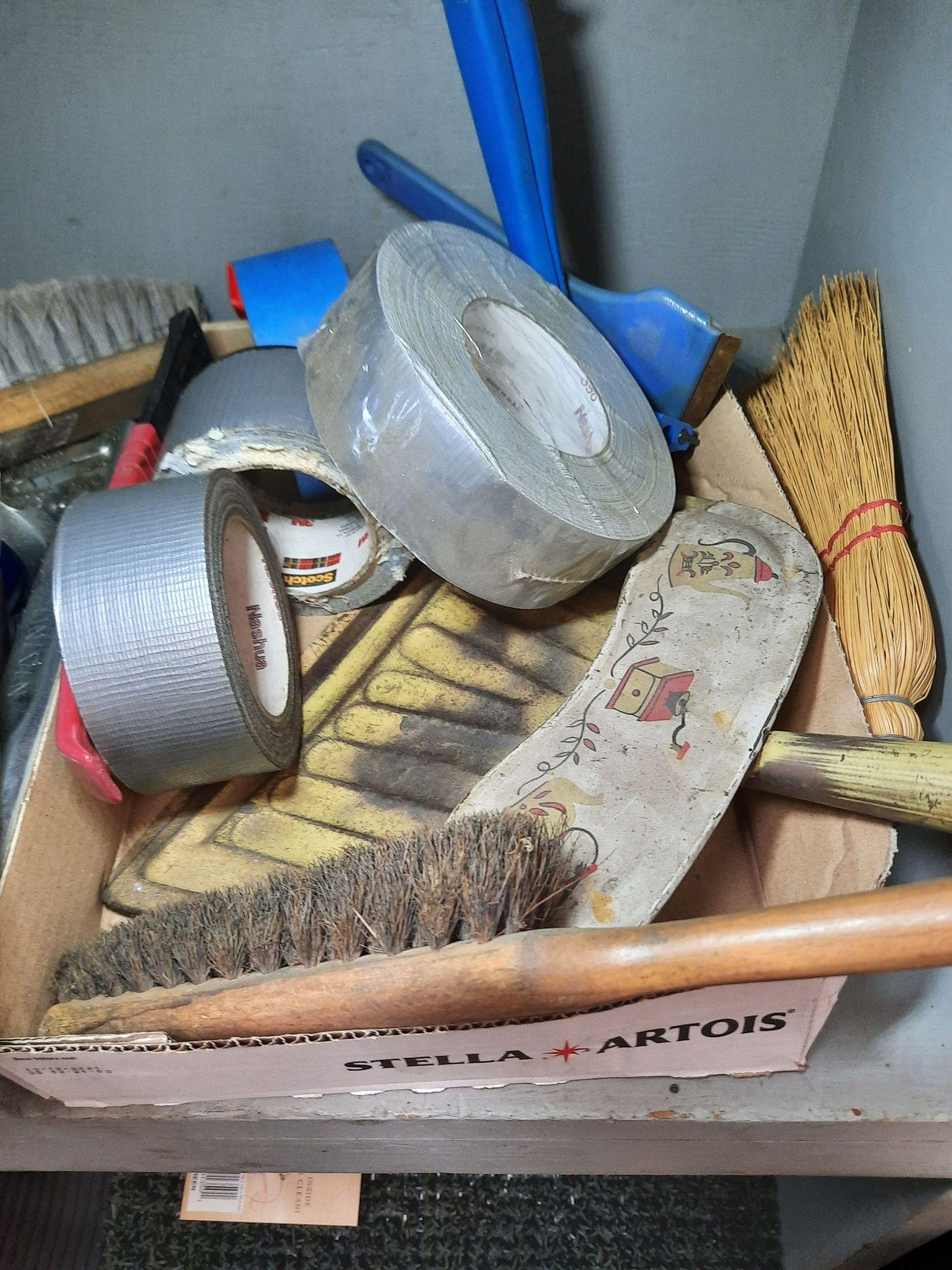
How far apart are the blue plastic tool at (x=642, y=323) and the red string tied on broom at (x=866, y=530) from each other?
21cm

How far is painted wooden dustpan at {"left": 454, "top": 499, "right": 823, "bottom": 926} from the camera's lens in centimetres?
69

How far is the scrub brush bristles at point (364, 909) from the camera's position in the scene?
571mm

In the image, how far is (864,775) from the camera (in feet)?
2.27

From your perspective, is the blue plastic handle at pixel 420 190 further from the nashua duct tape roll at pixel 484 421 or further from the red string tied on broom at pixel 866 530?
the red string tied on broom at pixel 866 530

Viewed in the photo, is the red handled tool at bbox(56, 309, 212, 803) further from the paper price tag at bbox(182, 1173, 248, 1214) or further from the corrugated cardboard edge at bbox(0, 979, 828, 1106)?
the paper price tag at bbox(182, 1173, 248, 1214)

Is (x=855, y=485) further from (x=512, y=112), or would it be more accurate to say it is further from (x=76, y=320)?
(x=76, y=320)

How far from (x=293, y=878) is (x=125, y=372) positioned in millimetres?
684

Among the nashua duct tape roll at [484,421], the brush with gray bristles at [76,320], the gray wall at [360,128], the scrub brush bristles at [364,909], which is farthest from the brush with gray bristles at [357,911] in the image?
the gray wall at [360,128]

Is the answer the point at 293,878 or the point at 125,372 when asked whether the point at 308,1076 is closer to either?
the point at 293,878

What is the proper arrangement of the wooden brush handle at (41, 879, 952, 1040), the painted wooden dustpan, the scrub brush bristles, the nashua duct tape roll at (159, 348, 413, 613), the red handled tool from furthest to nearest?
the nashua duct tape roll at (159, 348, 413, 613), the red handled tool, the painted wooden dustpan, the scrub brush bristles, the wooden brush handle at (41, 879, 952, 1040)

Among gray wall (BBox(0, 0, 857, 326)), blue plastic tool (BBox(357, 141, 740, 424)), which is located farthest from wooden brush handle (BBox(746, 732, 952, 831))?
gray wall (BBox(0, 0, 857, 326))

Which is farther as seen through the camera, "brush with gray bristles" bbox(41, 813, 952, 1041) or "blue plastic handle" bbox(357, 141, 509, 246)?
"blue plastic handle" bbox(357, 141, 509, 246)

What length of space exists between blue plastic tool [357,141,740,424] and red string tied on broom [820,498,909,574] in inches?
8.3

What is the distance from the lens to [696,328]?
930 millimetres
